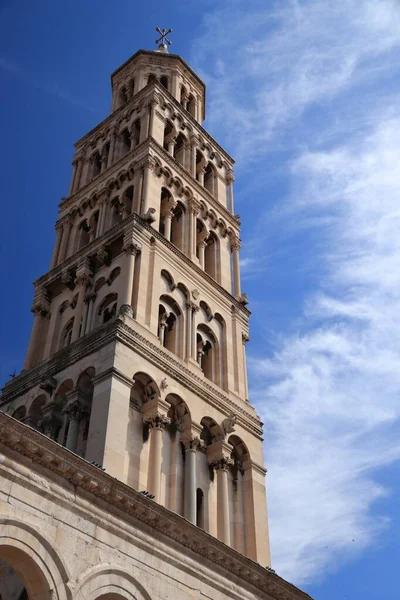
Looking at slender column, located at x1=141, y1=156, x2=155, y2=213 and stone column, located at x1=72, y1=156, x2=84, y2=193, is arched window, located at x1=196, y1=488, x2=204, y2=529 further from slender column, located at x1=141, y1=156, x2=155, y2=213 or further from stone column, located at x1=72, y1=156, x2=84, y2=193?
stone column, located at x1=72, y1=156, x2=84, y2=193

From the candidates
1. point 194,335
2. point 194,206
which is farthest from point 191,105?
point 194,335

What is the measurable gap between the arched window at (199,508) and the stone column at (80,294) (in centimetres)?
781

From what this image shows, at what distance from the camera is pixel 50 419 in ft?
83.9

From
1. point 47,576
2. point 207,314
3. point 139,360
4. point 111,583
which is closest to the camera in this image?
point 47,576

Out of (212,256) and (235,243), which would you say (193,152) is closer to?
(235,243)

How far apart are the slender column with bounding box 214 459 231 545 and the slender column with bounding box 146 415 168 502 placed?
119 inches

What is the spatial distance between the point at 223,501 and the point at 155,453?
3559mm

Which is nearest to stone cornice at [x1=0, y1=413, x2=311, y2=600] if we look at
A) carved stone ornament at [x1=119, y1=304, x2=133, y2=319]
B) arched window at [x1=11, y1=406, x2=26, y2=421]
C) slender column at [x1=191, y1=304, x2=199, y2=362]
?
carved stone ornament at [x1=119, y1=304, x2=133, y2=319]

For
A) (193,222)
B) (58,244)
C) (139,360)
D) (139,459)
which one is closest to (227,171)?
(193,222)

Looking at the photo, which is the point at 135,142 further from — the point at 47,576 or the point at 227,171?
the point at 47,576

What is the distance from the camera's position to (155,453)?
2358 centimetres

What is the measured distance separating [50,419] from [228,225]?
16.5m

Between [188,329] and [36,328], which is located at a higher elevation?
[36,328]

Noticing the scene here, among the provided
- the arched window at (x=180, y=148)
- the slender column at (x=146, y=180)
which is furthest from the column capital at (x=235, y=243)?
the slender column at (x=146, y=180)
